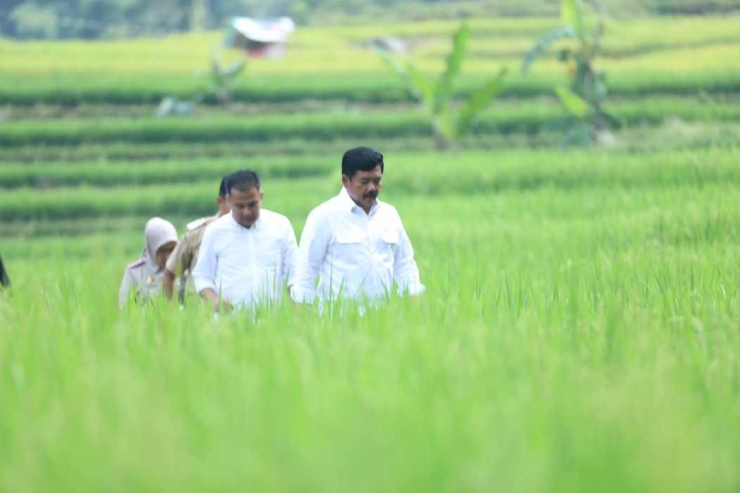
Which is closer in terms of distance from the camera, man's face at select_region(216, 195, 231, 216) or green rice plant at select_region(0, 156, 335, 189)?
man's face at select_region(216, 195, 231, 216)

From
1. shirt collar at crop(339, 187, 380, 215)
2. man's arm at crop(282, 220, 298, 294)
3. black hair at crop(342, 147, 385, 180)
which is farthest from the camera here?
man's arm at crop(282, 220, 298, 294)

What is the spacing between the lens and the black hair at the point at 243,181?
4.92m

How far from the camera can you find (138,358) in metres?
3.16

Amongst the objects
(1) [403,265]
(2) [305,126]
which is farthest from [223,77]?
(1) [403,265]

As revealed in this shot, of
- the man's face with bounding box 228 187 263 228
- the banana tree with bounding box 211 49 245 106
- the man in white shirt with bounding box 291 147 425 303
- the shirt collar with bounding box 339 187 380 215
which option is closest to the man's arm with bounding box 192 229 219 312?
the man's face with bounding box 228 187 263 228

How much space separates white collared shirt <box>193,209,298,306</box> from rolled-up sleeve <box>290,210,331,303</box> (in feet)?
1.00

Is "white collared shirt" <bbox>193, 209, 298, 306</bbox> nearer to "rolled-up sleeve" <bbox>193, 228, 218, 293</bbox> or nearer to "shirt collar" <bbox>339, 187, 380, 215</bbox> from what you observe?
"rolled-up sleeve" <bbox>193, 228, 218, 293</bbox>

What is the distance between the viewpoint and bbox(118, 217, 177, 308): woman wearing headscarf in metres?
5.90

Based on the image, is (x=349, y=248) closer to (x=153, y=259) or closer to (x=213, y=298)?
(x=213, y=298)

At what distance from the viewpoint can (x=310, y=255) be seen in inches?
188

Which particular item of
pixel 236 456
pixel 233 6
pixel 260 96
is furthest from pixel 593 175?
pixel 233 6

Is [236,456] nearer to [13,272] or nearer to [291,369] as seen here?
[291,369]

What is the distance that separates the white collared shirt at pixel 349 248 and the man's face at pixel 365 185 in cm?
6

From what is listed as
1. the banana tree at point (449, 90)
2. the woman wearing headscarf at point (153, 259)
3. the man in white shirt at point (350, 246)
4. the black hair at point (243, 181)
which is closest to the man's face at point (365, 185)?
the man in white shirt at point (350, 246)
